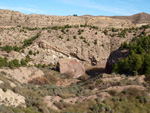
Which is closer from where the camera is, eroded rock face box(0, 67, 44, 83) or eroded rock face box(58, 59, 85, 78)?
eroded rock face box(0, 67, 44, 83)

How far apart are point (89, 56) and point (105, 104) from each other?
106ft

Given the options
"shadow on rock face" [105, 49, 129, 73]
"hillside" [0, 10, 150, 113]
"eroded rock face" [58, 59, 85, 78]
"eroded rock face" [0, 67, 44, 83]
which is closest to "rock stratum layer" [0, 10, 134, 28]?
"hillside" [0, 10, 150, 113]

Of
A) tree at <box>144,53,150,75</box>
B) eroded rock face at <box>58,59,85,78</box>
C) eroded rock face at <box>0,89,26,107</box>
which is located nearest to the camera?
eroded rock face at <box>0,89,26,107</box>

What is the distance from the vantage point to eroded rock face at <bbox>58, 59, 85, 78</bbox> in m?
32.5

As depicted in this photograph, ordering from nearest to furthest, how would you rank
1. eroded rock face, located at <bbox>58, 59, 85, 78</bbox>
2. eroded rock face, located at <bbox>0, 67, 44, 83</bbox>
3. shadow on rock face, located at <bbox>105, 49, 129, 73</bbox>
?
eroded rock face, located at <bbox>0, 67, 44, 83</bbox>
eroded rock face, located at <bbox>58, 59, 85, 78</bbox>
shadow on rock face, located at <bbox>105, 49, 129, 73</bbox>

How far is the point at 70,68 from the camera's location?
109 ft

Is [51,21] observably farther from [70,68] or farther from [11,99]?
[11,99]

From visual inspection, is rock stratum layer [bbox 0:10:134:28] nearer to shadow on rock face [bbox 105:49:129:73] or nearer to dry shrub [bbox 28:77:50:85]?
shadow on rock face [bbox 105:49:129:73]

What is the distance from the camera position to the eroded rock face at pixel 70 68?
32.5m

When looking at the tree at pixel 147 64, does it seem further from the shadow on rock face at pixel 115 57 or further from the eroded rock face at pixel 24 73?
the eroded rock face at pixel 24 73

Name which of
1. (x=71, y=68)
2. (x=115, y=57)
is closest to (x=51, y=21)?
(x=115, y=57)

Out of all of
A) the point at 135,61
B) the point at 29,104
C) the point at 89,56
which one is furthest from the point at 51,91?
the point at 89,56

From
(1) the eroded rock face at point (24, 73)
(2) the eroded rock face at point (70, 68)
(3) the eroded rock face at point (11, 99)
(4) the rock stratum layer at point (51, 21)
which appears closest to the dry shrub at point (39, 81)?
(1) the eroded rock face at point (24, 73)

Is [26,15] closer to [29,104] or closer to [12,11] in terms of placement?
[12,11]
